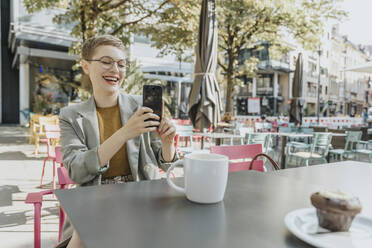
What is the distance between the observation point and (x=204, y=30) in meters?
5.02

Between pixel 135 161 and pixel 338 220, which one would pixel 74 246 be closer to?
pixel 135 161

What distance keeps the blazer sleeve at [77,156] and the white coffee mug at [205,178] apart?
1.74 ft

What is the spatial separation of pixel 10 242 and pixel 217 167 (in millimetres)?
2540

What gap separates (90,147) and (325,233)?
1186 millimetres

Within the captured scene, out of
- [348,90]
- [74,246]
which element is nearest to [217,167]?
[74,246]

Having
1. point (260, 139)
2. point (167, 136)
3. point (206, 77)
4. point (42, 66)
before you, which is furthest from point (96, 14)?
point (42, 66)

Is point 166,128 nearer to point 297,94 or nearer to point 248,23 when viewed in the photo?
point 297,94

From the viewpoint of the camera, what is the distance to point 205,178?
935 mm

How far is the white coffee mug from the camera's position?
3.03 feet

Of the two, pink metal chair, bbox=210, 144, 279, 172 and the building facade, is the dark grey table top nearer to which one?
pink metal chair, bbox=210, 144, 279, 172

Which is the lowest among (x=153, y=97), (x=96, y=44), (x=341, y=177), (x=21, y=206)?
(x=21, y=206)

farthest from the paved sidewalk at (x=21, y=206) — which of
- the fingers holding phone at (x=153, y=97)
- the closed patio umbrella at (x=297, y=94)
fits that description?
the closed patio umbrella at (x=297, y=94)

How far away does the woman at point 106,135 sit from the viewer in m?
1.29

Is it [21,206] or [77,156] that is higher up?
[77,156]
